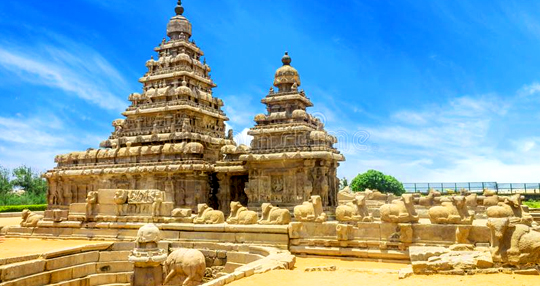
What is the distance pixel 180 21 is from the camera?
3431 centimetres

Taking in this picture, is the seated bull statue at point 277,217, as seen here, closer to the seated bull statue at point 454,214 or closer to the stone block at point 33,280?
the seated bull statue at point 454,214

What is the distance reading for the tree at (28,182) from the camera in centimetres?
4906

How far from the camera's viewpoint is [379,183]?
150 ft

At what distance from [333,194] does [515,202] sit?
512 inches

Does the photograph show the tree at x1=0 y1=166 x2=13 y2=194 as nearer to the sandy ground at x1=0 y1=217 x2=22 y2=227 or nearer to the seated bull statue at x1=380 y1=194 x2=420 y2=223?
the sandy ground at x1=0 y1=217 x2=22 y2=227

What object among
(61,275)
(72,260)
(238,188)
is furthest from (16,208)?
(61,275)

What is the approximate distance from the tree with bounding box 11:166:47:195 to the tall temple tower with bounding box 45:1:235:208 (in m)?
20.2

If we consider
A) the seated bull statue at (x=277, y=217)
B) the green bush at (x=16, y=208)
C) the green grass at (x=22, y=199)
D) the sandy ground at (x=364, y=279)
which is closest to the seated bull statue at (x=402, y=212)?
the sandy ground at (x=364, y=279)

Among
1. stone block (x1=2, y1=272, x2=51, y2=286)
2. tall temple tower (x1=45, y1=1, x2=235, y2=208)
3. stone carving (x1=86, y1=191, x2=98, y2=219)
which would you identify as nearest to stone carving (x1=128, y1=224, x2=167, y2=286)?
stone block (x1=2, y1=272, x2=51, y2=286)

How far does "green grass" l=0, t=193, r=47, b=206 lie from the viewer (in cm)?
4387

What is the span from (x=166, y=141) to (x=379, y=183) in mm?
25618

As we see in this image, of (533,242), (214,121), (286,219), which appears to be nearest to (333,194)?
(286,219)

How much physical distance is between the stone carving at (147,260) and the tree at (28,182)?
145ft

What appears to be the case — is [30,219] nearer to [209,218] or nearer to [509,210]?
[209,218]
